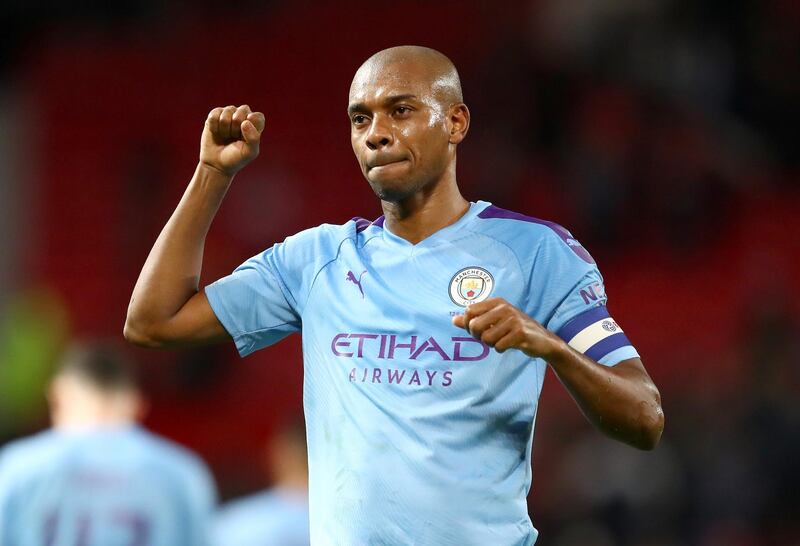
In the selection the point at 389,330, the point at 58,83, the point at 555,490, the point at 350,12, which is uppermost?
the point at 350,12

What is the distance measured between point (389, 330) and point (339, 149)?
9.30 meters

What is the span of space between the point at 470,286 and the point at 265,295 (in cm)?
52

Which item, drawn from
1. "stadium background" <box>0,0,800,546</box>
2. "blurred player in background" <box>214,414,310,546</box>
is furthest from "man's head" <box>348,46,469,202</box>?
"stadium background" <box>0,0,800,546</box>

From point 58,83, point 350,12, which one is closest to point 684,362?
point 350,12

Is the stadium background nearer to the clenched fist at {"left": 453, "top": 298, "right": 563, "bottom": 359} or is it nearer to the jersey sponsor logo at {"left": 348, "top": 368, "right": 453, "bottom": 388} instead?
the jersey sponsor logo at {"left": 348, "top": 368, "right": 453, "bottom": 388}

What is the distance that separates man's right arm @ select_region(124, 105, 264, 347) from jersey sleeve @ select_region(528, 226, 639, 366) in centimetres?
75

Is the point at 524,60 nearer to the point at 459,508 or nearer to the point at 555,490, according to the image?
the point at 555,490

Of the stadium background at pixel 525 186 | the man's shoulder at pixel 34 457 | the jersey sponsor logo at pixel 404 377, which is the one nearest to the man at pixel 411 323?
the jersey sponsor logo at pixel 404 377

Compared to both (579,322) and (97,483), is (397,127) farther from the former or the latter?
(97,483)

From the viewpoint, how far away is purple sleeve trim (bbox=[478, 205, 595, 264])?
2.97 metres

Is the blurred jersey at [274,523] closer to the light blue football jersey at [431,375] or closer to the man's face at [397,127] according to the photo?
the light blue football jersey at [431,375]

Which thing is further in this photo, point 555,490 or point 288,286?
point 555,490

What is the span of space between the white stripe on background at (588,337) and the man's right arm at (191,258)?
84 cm

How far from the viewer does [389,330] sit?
2.91 m
